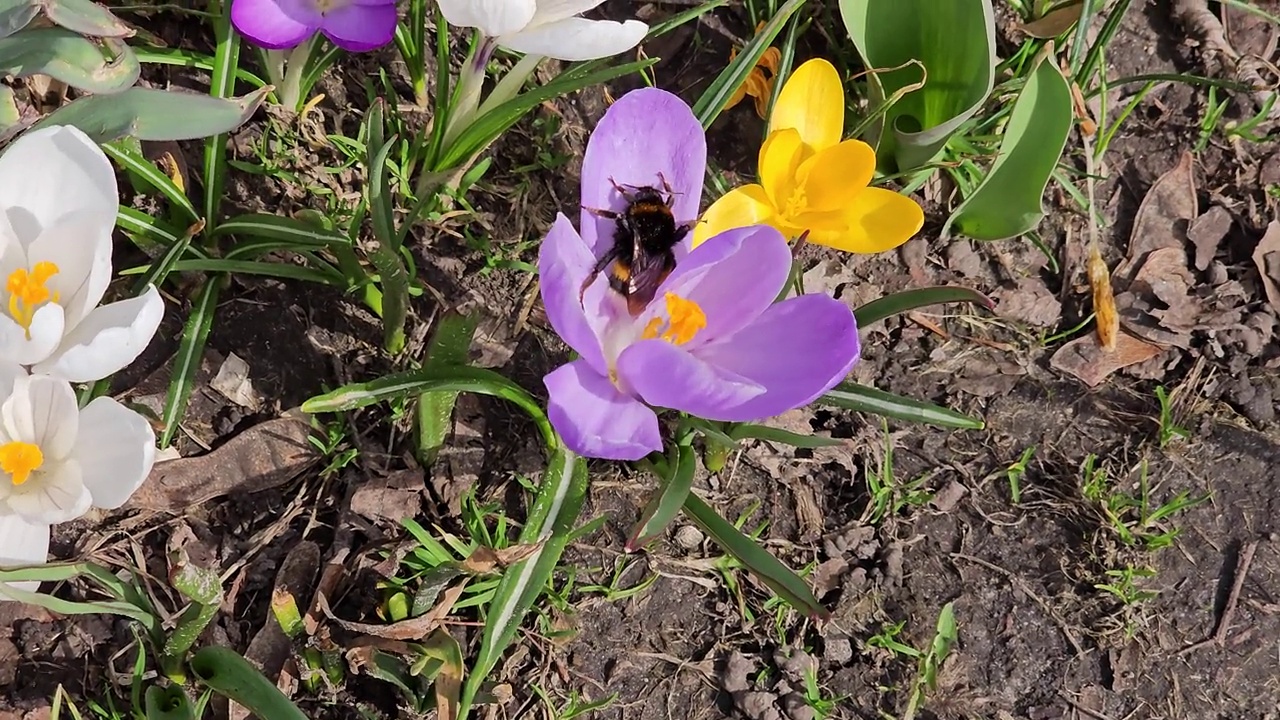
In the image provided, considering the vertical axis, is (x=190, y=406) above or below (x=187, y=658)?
above

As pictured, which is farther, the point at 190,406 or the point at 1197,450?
the point at 1197,450

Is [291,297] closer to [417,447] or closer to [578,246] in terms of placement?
[417,447]

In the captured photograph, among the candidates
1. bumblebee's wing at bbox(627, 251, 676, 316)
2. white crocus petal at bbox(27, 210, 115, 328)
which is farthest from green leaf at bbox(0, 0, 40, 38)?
bumblebee's wing at bbox(627, 251, 676, 316)

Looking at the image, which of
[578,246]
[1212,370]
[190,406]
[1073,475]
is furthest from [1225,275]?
[190,406]

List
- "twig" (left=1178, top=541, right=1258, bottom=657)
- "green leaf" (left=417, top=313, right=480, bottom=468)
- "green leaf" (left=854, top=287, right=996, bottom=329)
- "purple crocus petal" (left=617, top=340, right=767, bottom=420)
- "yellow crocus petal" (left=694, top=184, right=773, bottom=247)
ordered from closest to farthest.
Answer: "purple crocus petal" (left=617, top=340, right=767, bottom=420)
"green leaf" (left=417, top=313, right=480, bottom=468)
"green leaf" (left=854, top=287, right=996, bottom=329)
"yellow crocus petal" (left=694, top=184, right=773, bottom=247)
"twig" (left=1178, top=541, right=1258, bottom=657)

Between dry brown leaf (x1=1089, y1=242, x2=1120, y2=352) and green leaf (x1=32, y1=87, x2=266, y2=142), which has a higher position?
green leaf (x1=32, y1=87, x2=266, y2=142)

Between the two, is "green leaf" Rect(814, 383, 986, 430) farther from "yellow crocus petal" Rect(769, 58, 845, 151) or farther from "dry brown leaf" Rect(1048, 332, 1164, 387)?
"dry brown leaf" Rect(1048, 332, 1164, 387)

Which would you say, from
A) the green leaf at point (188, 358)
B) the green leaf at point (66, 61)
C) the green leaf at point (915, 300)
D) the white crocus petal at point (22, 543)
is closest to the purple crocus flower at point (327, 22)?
the green leaf at point (66, 61)
